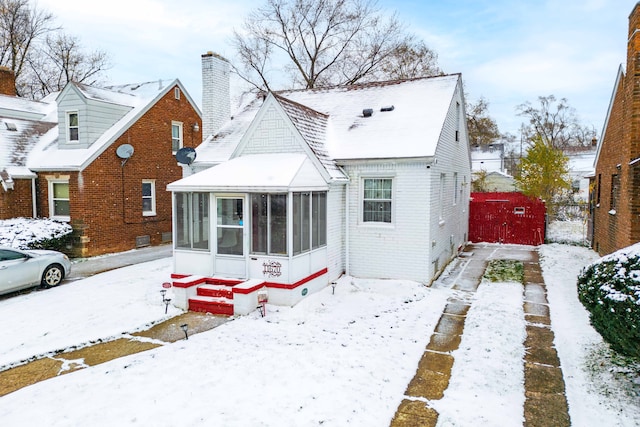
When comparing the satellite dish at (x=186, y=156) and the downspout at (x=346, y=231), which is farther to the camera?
the satellite dish at (x=186, y=156)

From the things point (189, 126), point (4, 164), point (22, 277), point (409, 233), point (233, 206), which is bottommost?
point (22, 277)

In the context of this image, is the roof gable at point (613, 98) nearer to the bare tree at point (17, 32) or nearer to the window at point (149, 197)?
the window at point (149, 197)

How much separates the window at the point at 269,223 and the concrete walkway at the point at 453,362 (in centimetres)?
405

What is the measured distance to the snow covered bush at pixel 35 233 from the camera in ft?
47.6

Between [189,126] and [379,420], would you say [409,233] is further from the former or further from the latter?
[189,126]

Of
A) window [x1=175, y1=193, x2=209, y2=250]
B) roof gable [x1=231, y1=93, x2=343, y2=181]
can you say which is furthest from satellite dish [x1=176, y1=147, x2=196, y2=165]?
window [x1=175, y1=193, x2=209, y2=250]

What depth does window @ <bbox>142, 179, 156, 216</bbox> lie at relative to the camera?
19.2m

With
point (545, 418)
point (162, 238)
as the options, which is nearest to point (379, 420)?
point (545, 418)

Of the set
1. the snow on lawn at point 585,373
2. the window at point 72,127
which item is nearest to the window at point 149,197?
the window at point 72,127

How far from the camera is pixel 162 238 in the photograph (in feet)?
65.3

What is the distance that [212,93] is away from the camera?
1588 centimetres

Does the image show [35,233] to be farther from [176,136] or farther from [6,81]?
[6,81]

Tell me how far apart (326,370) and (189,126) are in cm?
1782

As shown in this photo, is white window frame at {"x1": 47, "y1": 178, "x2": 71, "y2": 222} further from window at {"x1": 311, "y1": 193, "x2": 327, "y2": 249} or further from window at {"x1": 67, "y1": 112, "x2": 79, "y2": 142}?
window at {"x1": 311, "y1": 193, "x2": 327, "y2": 249}
